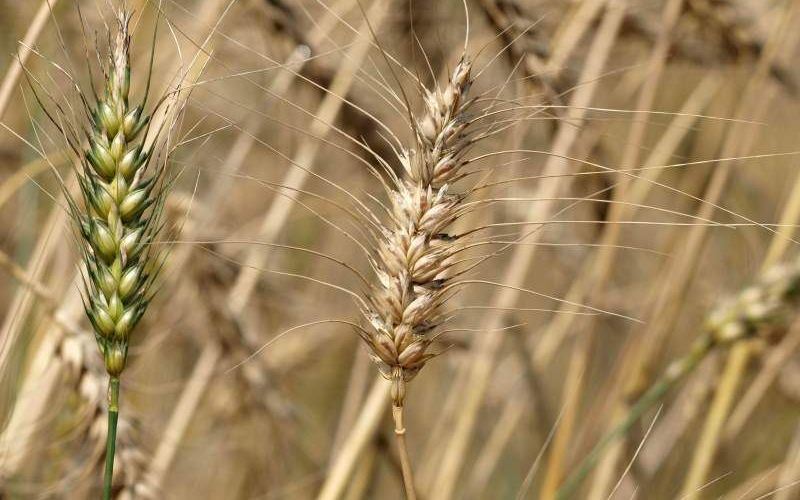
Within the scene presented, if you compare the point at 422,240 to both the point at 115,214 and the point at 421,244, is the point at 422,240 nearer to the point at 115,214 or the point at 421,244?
the point at 421,244

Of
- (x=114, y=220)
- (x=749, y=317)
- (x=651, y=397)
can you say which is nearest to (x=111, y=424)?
(x=114, y=220)

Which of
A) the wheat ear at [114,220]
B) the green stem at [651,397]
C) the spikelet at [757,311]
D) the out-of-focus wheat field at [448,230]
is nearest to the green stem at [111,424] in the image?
the wheat ear at [114,220]

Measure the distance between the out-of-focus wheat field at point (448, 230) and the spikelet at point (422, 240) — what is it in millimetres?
36

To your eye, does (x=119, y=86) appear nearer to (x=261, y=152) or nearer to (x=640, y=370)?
(x=640, y=370)

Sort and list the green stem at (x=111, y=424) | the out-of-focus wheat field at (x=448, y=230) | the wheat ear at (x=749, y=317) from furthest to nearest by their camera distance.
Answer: the wheat ear at (x=749, y=317) < the out-of-focus wheat field at (x=448, y=230) < the green stem at (x=111, y=424)

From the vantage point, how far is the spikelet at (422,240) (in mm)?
607

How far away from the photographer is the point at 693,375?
1758 millimetres

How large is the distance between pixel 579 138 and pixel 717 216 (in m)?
0.49

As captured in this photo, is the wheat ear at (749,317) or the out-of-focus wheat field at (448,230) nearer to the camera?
the out-of-focus wheat field at (448,230)

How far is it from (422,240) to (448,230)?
70 centimetres

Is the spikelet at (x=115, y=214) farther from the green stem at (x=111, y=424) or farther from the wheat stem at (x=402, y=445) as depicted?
the wheat stem at (x=402, y=445)

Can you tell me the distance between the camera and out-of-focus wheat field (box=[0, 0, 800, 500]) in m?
0.93

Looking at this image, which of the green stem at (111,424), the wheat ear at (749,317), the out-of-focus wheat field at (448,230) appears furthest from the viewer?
the wheat ear at (749,317)

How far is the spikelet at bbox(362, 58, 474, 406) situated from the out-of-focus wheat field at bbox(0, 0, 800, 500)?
0.04m
